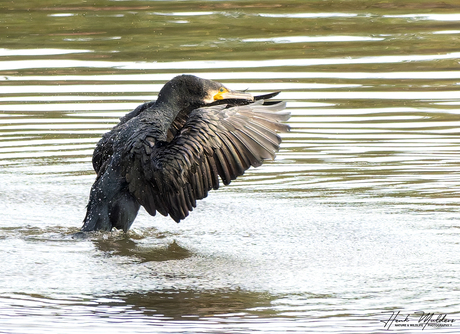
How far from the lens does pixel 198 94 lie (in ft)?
24.1

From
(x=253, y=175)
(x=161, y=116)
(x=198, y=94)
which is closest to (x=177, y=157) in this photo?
(x=161, y=116)

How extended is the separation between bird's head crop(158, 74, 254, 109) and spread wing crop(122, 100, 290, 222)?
14.7 inches

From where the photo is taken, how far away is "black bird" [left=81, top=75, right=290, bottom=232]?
6652 mm

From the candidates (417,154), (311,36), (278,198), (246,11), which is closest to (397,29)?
(311,36)

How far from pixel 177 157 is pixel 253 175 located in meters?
2.23

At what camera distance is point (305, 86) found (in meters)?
12.0

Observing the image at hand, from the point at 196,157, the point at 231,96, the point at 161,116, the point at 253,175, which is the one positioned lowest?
the point at 253,175

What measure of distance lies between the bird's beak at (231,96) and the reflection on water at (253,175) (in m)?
0.90

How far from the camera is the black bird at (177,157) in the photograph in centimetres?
665

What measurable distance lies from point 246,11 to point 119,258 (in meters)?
9.29

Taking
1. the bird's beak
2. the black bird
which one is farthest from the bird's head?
the black bird

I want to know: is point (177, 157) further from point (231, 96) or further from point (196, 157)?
point (231, 96)

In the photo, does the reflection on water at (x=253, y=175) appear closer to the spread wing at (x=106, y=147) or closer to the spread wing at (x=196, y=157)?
the spread wing at (x=196, y=157)

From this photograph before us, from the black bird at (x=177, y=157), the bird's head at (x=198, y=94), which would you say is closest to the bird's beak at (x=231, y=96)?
the bird's head at (x=198, y=94)
